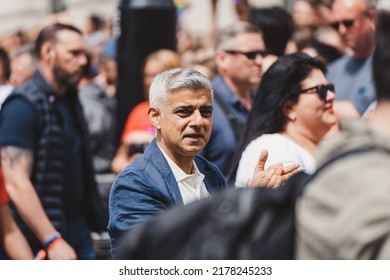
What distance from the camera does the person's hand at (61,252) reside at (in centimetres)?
608

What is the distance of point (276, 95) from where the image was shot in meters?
5.30

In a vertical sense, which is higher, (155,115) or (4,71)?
(155,115)

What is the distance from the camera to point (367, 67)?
7.03m

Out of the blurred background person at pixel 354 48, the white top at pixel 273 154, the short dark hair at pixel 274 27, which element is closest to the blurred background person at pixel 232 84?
the blurred background person at pixel 354 48

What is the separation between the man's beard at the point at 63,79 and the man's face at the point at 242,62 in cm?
103

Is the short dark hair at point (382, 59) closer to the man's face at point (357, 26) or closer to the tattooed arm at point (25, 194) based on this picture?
the tattooed arm at point (25, 194)

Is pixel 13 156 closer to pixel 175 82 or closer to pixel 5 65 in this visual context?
pixel 175 82

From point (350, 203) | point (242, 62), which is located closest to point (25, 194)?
point (242, 62)

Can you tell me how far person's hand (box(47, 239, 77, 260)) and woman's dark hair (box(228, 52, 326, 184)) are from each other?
4.03 ft

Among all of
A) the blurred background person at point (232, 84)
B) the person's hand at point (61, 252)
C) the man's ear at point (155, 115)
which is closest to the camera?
the man's ear at point (155, 115)

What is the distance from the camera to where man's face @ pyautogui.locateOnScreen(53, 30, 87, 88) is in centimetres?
662

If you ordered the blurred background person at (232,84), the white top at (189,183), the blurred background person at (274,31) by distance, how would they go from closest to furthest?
the white top at (189,183) < the blurred background person at (232,84) < the blurred background person at (274,31)

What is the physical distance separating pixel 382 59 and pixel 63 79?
13.9ft
